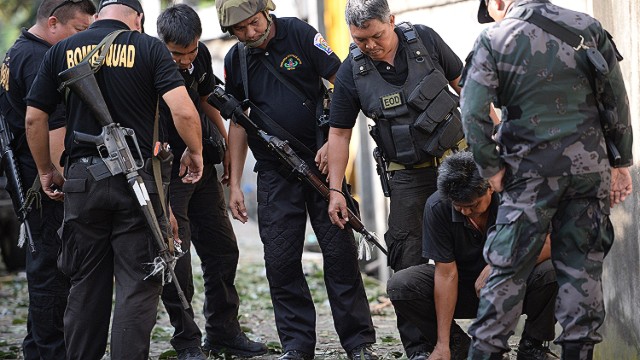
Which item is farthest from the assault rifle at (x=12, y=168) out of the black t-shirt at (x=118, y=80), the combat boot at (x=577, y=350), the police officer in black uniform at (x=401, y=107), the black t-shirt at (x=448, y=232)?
the combat boot at (x=577, y=350)

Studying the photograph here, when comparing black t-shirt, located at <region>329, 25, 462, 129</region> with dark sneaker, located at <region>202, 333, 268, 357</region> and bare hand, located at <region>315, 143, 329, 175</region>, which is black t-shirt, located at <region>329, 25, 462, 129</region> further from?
dark sneaker, located at <region>202, 333, 268, 357</region>

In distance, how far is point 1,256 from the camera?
42.3 feet

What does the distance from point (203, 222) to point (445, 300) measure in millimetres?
1934

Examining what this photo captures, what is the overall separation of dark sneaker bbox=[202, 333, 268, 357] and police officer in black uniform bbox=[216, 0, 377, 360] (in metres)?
0.49

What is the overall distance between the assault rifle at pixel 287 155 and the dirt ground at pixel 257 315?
0.87 m

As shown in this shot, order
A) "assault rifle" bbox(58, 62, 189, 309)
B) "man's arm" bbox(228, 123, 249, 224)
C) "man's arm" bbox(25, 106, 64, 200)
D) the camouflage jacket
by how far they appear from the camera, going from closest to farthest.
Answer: the camouflage jacket
"assault rifle" bbox(58, 62, 189, 309)
"man's arm" bbox(25, 106, 64, 200)
"man's arm" bbox(228, 123, 249, 224)

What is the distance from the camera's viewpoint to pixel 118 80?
5219 mm

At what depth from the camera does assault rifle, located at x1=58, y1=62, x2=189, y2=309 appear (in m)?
5.12

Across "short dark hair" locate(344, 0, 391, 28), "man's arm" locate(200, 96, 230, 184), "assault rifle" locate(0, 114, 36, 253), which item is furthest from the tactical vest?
"assault rifle" locate(0, 114, 36, 253)

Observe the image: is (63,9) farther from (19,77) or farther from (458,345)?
(458,345)

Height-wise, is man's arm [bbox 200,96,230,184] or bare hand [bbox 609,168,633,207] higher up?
man's arm [bbox 200,96,230,184]

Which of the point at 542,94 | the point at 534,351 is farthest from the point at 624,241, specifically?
the point at 542,94

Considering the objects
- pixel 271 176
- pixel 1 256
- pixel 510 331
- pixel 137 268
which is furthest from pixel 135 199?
pixel 1 256

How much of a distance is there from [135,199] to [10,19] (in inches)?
606
